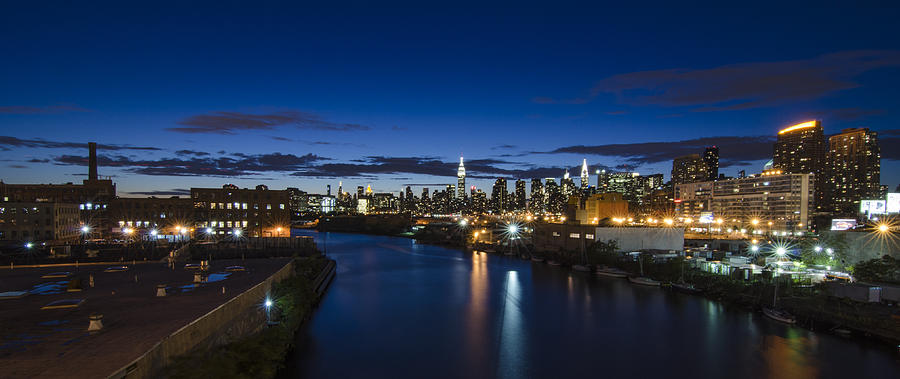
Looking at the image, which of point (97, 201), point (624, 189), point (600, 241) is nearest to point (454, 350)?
point (600, 241)

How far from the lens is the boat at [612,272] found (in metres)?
23.2

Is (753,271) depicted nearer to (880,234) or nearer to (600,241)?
(880,234)

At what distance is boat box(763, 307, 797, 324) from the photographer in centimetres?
1347

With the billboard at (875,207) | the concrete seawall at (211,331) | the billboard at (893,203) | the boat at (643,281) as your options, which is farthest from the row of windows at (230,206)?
the billboard at (893,203)

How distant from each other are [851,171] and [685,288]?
92.2 metres

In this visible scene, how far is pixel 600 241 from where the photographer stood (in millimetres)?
26562

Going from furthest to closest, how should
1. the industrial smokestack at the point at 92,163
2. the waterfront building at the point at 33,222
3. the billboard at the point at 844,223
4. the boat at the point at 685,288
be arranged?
the industrial smokestack at the point at 92,163 → the billboard at the point at 844,223 → the waterfront building at the point at 33,222 → the boat at the point at 685,288

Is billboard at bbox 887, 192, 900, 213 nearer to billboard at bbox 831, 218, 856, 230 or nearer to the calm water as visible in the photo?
billboard at bbox 831, 218, 856, 230

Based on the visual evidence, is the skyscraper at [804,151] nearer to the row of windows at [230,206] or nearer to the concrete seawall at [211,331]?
the row of windows at [230,206]

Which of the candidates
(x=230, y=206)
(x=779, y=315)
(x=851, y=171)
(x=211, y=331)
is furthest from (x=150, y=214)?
(x=851, y=171)

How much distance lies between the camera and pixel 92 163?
121 ft

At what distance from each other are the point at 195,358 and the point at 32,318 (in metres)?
3.53

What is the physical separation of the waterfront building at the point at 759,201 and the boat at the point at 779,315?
1375 inches

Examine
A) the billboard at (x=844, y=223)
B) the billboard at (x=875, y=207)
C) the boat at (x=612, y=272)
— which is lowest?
the boat at (x=612, y=272)
